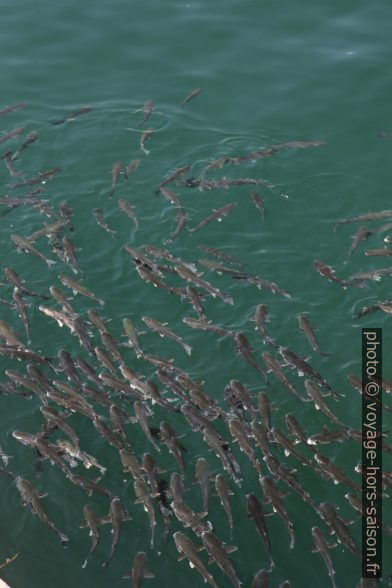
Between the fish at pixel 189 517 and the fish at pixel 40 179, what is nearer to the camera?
the fish at pixel 189 517

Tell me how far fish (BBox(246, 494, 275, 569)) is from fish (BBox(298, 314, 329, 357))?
141 inches

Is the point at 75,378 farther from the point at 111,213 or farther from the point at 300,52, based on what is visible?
the point at 300,52

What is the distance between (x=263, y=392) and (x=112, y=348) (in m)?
2.79

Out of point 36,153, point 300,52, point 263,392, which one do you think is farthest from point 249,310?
point 300,52

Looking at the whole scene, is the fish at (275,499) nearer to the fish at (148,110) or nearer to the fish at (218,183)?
the fish at (218,183)

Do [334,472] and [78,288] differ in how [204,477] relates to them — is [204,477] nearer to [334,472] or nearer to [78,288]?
[334,472]

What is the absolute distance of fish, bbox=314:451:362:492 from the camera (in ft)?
39.7

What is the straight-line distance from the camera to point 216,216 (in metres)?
17.5

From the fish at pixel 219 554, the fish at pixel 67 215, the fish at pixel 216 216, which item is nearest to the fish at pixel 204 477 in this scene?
the fish at pixel 219 554

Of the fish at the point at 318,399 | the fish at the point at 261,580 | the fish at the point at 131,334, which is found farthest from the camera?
the fish at the point at 131,334

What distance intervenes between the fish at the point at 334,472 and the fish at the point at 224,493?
4.75 feet

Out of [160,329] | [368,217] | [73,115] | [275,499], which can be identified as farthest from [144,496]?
[73,115]

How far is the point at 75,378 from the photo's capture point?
13.8 m

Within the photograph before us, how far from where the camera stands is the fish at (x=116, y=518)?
11.6m
